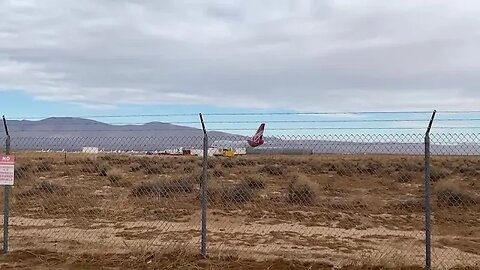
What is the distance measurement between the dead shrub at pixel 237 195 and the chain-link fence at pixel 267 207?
4 cm

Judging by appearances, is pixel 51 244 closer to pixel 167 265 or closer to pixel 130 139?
pixel 130 139

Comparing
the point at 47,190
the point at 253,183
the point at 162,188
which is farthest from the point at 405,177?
the point at 47,190

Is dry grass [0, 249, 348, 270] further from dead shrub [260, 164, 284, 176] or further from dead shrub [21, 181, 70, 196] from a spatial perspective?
dead shrub [260, 164, 284, 176]

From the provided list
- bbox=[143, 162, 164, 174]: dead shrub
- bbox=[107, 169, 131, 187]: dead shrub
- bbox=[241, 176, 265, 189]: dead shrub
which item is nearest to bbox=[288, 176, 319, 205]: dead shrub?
bbox=[241, 176, 265, 189]: dead shrub

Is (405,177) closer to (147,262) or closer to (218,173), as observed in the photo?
(218,173)

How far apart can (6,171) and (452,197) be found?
16.7 m

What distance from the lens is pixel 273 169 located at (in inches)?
1310

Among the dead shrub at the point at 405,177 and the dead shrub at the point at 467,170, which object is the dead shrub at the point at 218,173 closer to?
the dead shrub at the point at 405,177

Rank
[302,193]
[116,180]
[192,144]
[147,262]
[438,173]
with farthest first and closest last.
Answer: [438,173] < [116,180] < [302,193] < [192,144] < [147,262]

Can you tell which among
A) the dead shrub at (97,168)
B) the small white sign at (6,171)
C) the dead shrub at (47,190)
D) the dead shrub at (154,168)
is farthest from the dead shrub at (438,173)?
the small white sign at (6,171)

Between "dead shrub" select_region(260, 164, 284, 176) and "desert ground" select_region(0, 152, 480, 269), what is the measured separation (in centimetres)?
76

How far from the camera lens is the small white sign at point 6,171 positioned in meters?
10.1

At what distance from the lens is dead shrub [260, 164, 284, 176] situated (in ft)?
107

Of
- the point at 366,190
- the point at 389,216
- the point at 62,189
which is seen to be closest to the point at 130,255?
the point at 389,216
